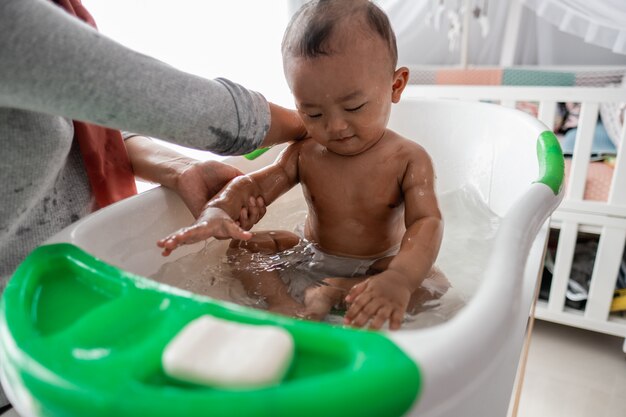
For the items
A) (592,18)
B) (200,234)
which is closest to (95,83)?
(200,234)

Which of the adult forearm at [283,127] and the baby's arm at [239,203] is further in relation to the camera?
the adult forearm at [283,127]

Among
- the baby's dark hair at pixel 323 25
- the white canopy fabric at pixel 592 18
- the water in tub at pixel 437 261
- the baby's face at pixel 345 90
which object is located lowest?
the water in tub at pixel 437 261

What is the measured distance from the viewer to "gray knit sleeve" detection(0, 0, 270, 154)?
1.30 feet

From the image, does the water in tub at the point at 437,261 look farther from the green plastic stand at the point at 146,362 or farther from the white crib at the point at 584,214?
the white crib at the point at 584,214

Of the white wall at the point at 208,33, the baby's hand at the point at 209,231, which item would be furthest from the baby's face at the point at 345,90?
the white wall at the point at 208,33

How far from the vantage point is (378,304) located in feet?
1.64

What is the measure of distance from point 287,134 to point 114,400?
0.64 meters

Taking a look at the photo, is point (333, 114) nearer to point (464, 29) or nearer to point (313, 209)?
point (313, 209)

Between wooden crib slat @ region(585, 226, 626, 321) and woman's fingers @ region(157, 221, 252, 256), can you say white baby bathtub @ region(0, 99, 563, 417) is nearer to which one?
woman's fingers @ region(157, 221, 252, 256)

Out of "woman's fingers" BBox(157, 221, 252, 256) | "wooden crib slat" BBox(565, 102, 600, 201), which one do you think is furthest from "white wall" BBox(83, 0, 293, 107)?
"wooden crib slat" BBox(565, 102, 600, 201)

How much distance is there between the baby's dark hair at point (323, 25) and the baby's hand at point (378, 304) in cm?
35

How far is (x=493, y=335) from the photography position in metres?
0.37

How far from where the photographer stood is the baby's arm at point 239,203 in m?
0.61

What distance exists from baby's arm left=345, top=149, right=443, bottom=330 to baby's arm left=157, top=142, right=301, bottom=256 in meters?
0.19
